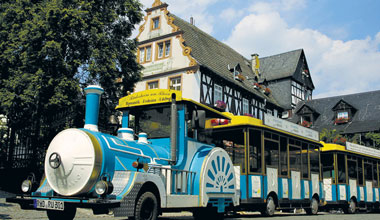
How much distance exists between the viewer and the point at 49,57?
14781 mm

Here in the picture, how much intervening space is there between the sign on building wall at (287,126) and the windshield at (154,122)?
4.64 meters

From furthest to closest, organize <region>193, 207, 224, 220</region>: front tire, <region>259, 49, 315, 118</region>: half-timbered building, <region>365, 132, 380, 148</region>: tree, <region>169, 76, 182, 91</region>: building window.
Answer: <region>259, 49, 315, 118</region>: half-timbered building < <region>365, 132, 380, 148</region>: tree < <region>169, 76, 182, 91</region>: building window < <region>193, 207, 224, 220</region>: front tire

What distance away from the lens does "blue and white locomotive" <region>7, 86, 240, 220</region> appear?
20.5 ft

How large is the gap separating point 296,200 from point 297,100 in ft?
108

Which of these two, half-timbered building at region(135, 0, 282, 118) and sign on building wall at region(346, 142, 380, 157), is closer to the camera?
sign on building wall at region(346, 142, 380, 157)

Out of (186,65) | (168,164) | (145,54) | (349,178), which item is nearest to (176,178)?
(168,164)

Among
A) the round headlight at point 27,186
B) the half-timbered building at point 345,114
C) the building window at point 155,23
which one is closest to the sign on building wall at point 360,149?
the building window at point 155,23

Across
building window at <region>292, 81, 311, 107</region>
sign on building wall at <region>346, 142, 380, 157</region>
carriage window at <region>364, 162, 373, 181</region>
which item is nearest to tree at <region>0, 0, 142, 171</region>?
sign on building wall at <region>346, 142, 380, 157</region>

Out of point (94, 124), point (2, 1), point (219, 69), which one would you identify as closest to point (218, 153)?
point (94, 124)

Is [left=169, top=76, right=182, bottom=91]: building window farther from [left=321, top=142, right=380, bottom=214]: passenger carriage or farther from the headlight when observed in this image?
the headlight

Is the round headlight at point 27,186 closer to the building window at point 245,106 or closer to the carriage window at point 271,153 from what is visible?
the carriage window at point 271,153

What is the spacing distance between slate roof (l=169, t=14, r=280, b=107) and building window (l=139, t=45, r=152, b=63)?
2.47 m

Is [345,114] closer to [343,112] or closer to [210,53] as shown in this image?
Result: [343,112]

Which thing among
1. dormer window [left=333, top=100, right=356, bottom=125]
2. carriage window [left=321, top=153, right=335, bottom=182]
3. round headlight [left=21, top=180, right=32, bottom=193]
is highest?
dormer window [left=333, top=100, right=356, bottom=125]
